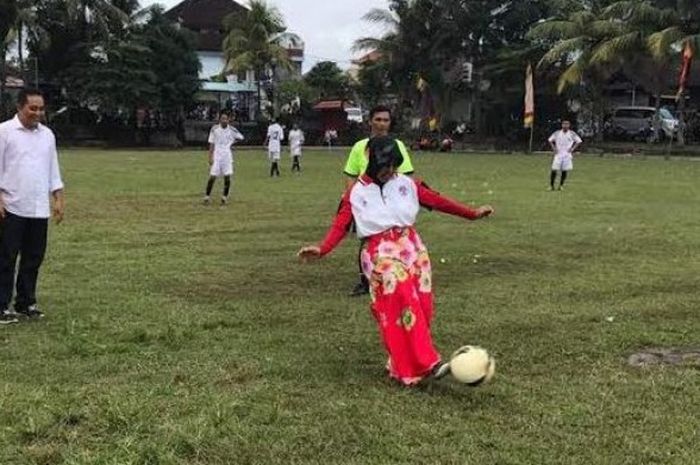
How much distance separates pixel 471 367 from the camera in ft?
16.7

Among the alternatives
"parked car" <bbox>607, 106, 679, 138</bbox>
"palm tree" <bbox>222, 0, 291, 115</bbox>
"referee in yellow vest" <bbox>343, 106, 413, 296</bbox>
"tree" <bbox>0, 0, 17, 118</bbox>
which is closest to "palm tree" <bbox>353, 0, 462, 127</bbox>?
"palm tree" <bbox>222, 0, 291, 115</bbox>

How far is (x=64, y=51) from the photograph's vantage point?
4800 cm

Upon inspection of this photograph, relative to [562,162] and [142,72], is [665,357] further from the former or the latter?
[142,72]

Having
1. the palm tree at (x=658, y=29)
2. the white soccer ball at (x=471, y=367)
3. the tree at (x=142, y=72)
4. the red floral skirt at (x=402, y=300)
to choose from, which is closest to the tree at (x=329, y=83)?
the tree at (x=142, y=72)

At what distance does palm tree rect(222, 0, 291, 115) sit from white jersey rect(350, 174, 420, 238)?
44.2 m

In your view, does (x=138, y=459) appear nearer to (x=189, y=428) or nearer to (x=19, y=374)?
(x=189, y=428)

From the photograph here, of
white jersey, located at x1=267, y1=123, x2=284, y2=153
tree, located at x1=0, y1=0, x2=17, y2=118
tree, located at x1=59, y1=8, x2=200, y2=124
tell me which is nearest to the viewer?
white jersey, located at x1=267, y1=123, x2=284, y2=153

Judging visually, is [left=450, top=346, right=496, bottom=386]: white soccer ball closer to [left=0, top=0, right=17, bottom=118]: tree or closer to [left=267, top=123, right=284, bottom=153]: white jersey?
[left=267, top=123, right=284, bottom=153]: white jersey

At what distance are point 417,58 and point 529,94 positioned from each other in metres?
12.5

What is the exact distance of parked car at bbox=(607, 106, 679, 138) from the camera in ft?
147

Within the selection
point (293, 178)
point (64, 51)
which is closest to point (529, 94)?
point (293, 178)

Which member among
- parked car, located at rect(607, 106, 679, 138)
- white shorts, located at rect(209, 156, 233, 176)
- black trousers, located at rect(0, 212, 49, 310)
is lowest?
black trousers, located at rect(0, 212, 49, 310)

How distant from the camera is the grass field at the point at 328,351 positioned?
14.8 ft

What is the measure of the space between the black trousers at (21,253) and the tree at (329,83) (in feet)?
170
